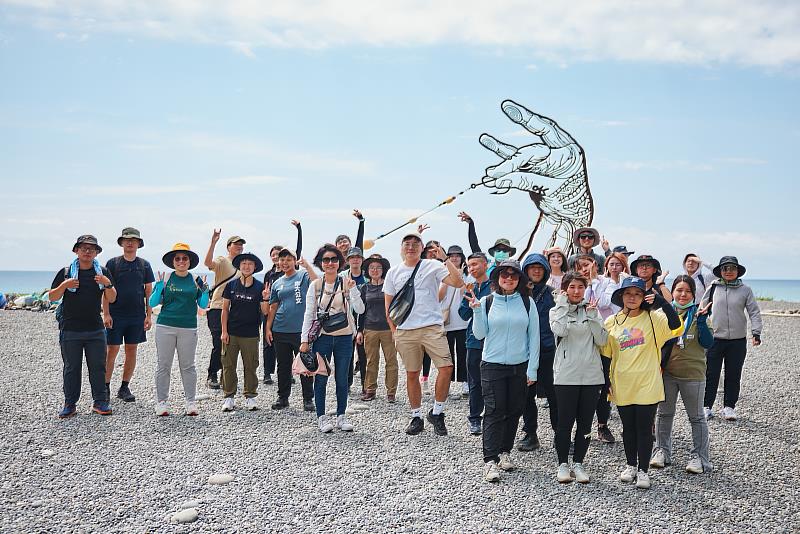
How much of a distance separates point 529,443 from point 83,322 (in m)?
4.64

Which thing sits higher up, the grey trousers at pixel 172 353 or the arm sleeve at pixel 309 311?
the arm sleeve at pixel 309 311

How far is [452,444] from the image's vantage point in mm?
5703

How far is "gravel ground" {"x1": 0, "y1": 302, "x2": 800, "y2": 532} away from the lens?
4.12m

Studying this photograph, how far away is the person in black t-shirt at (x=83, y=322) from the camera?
656 cm

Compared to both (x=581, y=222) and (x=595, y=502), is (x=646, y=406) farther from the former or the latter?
(x=581, y=222)

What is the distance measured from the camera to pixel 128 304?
7176 mm

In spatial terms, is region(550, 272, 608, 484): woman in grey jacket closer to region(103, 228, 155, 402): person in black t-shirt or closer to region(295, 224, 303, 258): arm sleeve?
region(295, 224, 303, 258): arm sleeve

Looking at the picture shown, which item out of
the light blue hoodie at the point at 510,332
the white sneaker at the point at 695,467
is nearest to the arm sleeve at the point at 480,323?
the light blue hoodie at the point at 510,332

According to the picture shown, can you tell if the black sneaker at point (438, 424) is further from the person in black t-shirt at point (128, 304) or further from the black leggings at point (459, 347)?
the person in black t-shirt at point (128, 304)

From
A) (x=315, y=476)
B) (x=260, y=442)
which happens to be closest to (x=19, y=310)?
(x=260, y=442)

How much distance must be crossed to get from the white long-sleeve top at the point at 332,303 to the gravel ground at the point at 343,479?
3.25 feet

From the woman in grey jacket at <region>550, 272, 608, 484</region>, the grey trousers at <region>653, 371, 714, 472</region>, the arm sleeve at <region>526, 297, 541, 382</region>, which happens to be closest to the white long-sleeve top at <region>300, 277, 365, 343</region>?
the arm sleeve at <region>526, 297, 541, 382</region>

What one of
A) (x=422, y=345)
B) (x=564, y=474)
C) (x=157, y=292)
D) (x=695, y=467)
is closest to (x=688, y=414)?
(x=695, y=467)

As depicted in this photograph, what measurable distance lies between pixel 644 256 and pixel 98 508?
465cm
